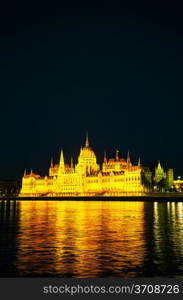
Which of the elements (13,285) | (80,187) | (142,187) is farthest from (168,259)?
(80,187)

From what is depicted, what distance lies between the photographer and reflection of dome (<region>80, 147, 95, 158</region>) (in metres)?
153

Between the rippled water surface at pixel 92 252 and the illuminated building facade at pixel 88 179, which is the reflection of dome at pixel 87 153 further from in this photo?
the rippled water surface at pixel 92 252

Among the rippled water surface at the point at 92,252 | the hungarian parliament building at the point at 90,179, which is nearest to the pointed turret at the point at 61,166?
the hungarian parliament building at the point at 90,179

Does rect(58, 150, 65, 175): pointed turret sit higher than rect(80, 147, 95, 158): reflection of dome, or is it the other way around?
rect(80, 147, 95, 158): reflection of dome

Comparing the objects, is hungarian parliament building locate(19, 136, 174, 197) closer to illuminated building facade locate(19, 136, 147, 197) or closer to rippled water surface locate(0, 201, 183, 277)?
illuminated building facade locate(19, 136, 147, 197)

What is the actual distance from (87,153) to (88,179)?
44.7ft

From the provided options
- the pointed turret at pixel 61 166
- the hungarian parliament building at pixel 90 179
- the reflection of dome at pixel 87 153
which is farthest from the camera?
the pointed turret at pixel 61 166

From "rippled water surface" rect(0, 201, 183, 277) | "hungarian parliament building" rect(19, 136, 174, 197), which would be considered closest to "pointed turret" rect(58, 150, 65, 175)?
"hungarian parliament building" rect(19, 136, 174, 197)

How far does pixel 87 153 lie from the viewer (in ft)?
504

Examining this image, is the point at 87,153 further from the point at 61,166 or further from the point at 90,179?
the point at 90,179

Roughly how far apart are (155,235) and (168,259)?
8.59 meters

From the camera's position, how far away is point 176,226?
33.5 meters

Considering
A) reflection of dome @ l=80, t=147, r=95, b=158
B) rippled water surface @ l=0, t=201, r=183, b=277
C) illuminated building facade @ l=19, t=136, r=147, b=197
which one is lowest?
rippled water surface @ l=0, t=201, r=183, b=277

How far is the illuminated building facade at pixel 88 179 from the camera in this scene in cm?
12862
